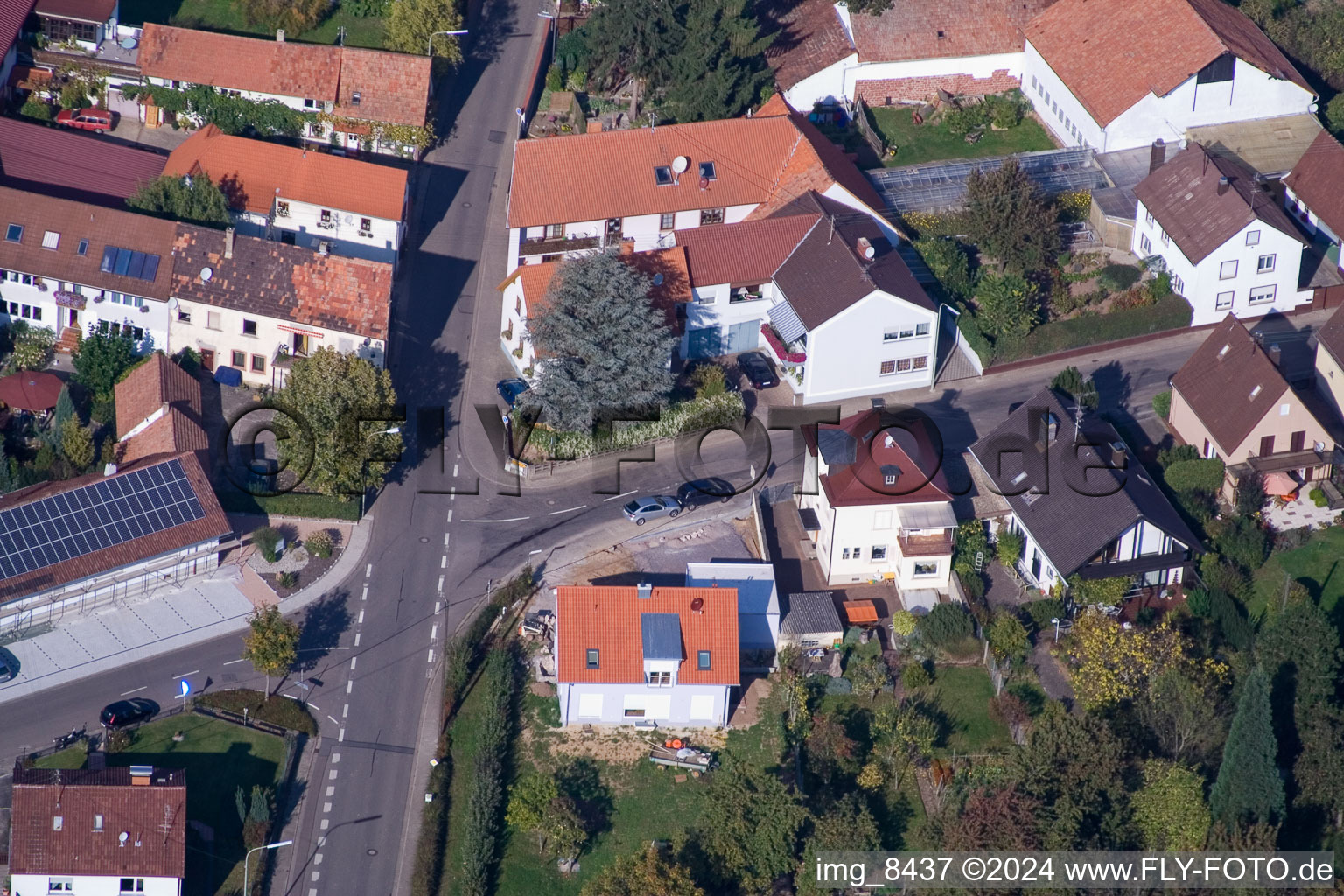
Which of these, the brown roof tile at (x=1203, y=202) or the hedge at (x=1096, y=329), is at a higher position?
the brown roof tile at (x=1203, y=202)

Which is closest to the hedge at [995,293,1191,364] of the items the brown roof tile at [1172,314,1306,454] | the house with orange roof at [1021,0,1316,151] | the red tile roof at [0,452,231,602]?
the brown roof tile at [1172,314,1306,454]

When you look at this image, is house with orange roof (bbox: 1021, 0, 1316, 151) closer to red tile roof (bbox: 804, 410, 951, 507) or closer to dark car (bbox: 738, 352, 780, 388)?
dark car (bbox: 738, 352, 780, 388)

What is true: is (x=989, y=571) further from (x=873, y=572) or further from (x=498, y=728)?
(x=498, y=728)

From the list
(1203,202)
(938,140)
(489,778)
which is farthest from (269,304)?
(1203,202)

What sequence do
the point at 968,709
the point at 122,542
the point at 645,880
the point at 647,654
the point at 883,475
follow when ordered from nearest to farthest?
the point at 645,880 → the point at 647,654 → the point at 968,709 → the point at 122,542 → the point at 883,475

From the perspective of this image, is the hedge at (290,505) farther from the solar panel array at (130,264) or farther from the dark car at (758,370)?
the dark car at (758,370)

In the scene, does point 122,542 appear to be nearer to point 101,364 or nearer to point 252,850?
point 101,364

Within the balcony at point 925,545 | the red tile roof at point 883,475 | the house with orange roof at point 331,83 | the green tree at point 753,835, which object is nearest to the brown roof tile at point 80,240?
the house with orange roof at point 331,83
